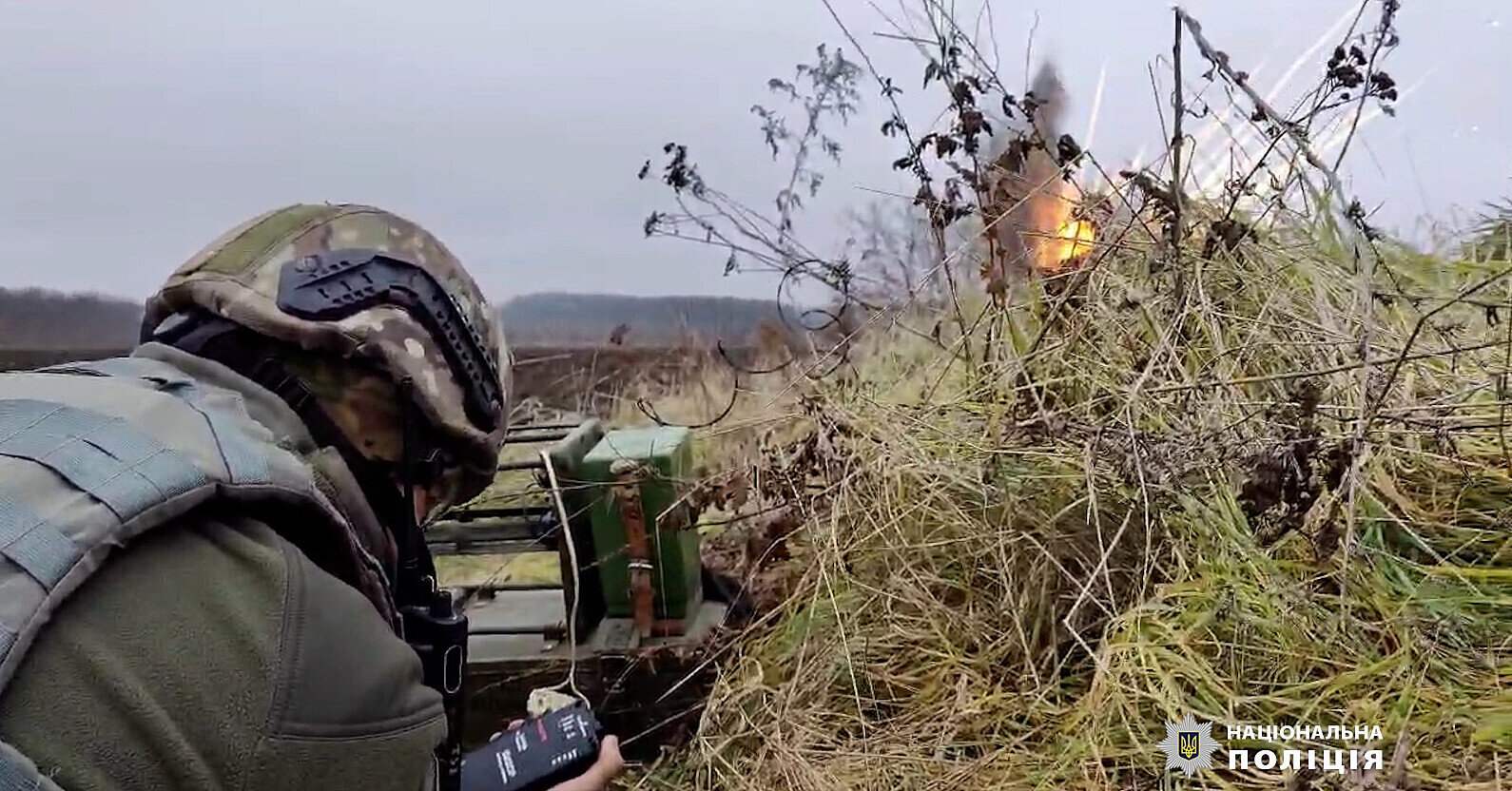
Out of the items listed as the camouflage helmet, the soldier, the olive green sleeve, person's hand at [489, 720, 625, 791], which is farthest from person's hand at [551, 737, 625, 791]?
the olive green sleeve

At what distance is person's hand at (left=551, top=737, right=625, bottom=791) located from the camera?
A: 181cm

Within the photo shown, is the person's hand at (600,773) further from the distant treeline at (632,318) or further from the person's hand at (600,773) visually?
the distant treeline at (632,318)

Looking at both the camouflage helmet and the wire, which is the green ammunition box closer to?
the wire

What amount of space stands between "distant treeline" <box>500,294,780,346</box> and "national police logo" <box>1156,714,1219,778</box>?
4.10 metres

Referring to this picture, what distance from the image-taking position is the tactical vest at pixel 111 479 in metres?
1.00

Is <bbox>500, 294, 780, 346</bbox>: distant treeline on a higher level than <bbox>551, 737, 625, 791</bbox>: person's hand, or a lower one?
higher

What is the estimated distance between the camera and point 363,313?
156 cm

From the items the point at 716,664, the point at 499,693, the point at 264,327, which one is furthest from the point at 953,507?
the point at 264,327

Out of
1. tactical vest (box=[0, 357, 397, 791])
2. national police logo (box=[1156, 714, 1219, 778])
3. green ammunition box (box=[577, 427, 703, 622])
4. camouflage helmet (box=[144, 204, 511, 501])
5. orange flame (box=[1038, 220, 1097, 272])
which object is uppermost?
orange flame (box=[1038, 220, 1097, 272])

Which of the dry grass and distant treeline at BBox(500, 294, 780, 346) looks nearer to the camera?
the dry grass

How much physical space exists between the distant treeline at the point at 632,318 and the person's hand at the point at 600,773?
13.8ft

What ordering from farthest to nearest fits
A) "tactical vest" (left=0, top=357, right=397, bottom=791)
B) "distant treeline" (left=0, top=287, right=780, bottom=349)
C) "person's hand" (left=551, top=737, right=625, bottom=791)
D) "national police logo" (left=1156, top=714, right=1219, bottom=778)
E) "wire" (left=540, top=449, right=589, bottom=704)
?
"distant treeline" (left=0, top=287, right=780, bottom=349) → "wire" (left=540, top=449, right=589, bottom=704) → "national police logo" (left=1156, top=714, right=1219, bottom=778) → "person's hand" (left=551, top=737, right=625, bottom=791) → "tactical vest" (left=0, top=357, right=397, bottom=791)

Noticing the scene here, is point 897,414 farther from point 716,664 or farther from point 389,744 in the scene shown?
point 389,744

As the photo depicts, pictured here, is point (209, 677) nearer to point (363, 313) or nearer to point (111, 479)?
point (111, 479)
